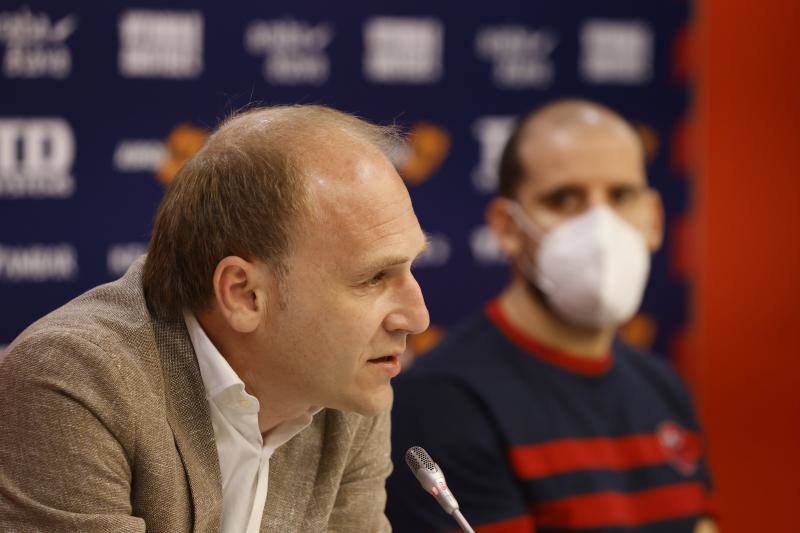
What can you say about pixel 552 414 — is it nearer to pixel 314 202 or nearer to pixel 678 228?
pixel 314 202

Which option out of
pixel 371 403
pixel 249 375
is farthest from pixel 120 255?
pixel 371 403

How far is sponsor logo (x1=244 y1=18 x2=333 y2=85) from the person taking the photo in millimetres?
3568

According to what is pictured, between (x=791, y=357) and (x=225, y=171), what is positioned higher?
(x=225, y=171)

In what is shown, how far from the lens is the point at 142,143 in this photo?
3.48m

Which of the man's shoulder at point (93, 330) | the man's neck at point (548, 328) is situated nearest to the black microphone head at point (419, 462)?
the man's shoulder at point (93, 330)

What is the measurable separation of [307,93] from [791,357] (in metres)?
1.93

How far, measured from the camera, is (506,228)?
300cm

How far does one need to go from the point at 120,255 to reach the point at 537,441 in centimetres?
151

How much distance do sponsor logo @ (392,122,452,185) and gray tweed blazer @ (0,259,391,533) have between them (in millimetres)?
2003

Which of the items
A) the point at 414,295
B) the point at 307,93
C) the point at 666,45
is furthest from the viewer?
the point at 666,45

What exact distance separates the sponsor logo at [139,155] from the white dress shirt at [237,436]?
5.91 ft

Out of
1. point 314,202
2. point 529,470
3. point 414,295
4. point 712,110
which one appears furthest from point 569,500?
point 712,110

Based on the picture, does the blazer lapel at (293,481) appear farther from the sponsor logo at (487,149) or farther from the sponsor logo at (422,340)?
the sponsor logo at (487,149)

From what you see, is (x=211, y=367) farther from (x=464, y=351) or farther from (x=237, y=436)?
(x=464, y=351)
